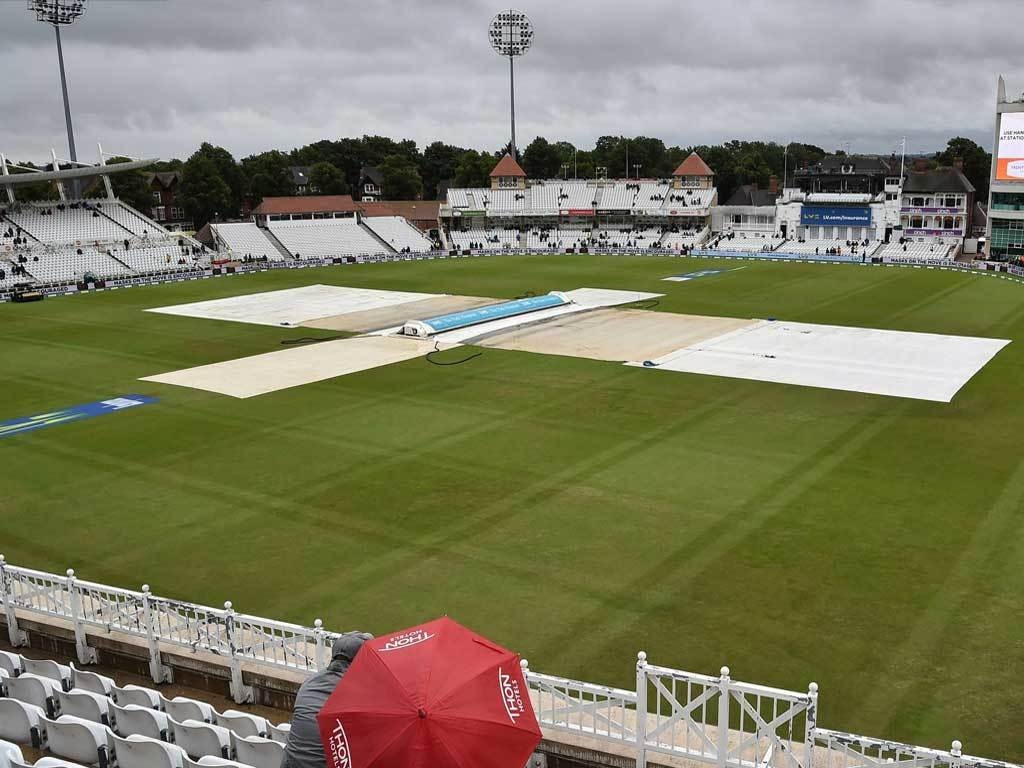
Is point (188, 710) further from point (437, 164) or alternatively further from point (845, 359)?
point (437, 164)

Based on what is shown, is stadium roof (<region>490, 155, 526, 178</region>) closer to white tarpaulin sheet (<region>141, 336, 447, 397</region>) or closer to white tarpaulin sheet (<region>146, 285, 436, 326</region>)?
white tarpaulin sheet (<region>146, 285, 436, 326</region>)

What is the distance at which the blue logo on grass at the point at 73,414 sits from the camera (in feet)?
89.9

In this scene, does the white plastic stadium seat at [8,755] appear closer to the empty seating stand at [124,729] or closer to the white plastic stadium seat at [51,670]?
the empty seating stand at [124,729]

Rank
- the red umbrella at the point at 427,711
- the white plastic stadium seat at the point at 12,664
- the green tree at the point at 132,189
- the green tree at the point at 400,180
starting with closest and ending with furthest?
the red umbrella at the point at 427,711
the white plastic stadium seat at the point at 12,664
the green tree at the point at 132,189
the green tree at the point at 400,180

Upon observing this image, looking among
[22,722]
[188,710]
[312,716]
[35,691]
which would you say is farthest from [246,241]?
[312,716]

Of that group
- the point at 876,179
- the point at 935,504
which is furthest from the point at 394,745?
the point at 876,179

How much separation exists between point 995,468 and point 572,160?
14561cm

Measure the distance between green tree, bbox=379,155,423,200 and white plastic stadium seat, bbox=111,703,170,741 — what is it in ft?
409

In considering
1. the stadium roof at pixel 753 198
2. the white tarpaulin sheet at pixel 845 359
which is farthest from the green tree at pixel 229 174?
the white tarpaulin sheet at pixel 845 359

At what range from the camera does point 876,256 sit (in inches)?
3091

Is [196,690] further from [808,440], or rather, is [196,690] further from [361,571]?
[808,440]

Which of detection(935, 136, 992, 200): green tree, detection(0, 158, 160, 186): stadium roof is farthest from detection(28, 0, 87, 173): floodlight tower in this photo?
detection(935, 136, 992, 200): green tree

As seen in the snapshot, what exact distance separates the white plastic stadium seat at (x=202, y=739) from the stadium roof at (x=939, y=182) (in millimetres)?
86702

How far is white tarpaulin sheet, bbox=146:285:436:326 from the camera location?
48719mm
